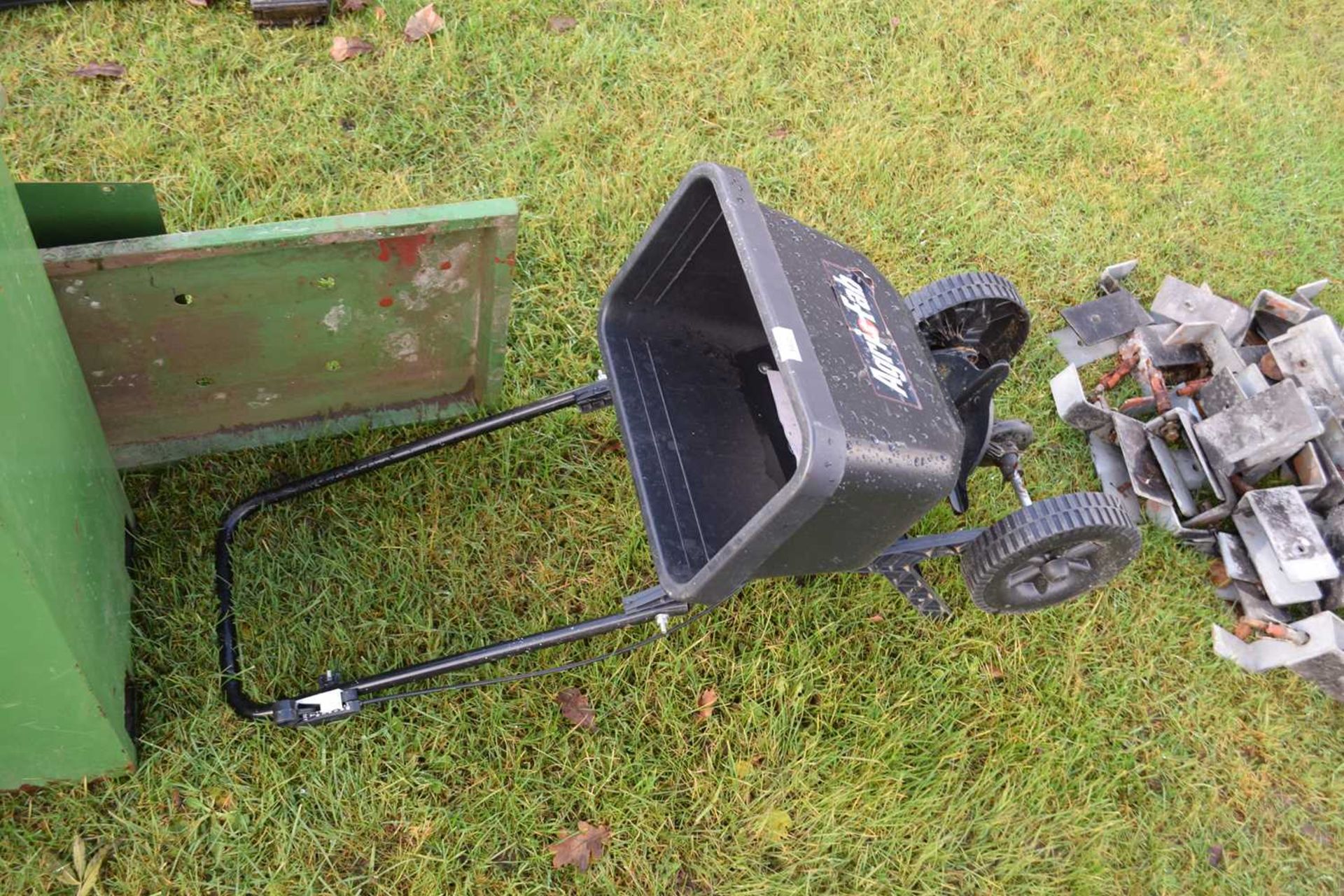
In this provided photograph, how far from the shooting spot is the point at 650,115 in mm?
3824

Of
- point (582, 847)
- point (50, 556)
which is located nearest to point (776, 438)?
point (582, 847)

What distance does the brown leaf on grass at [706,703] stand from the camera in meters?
2.70

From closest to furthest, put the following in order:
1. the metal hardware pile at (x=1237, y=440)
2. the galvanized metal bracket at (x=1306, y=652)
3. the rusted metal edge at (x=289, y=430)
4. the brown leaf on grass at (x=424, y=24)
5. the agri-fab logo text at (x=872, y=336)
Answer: the agri-fab logo text at (x=872, y=336), the rusted metal edge at (x=289, y=430), the galvanized metal bracket at (x=1306, y=652), the metal hardware pile at (x=1237, y=440), the brown leaf on grass at (x=424, y=24)

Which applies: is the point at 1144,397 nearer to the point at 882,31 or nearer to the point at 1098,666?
the point at 1098,666

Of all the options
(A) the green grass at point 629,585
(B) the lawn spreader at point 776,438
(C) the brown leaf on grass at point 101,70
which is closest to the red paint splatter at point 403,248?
(B) the lawn spreader at point 776,438

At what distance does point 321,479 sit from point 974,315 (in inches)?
71.1

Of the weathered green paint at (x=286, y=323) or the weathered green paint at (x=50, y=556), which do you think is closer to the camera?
the weathered green paint at (x=50, y=556)

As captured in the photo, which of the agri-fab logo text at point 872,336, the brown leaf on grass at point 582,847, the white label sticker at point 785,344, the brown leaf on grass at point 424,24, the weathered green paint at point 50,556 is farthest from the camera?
the brown leaf on grass at point 424,24

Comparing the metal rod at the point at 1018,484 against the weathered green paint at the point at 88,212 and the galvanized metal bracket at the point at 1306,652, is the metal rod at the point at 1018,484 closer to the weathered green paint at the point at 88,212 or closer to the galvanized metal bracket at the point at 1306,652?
the galvanized metal bracket at the point at 1306,652

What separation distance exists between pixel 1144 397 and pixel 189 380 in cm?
289

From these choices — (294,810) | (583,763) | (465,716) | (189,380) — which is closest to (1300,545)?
(583,763)

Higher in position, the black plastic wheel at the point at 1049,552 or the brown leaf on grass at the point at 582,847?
the black plastic wheel at the point at 1049,552

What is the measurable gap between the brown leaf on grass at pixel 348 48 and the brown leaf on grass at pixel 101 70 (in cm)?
69

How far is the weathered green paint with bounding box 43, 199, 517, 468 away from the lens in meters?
2.17
